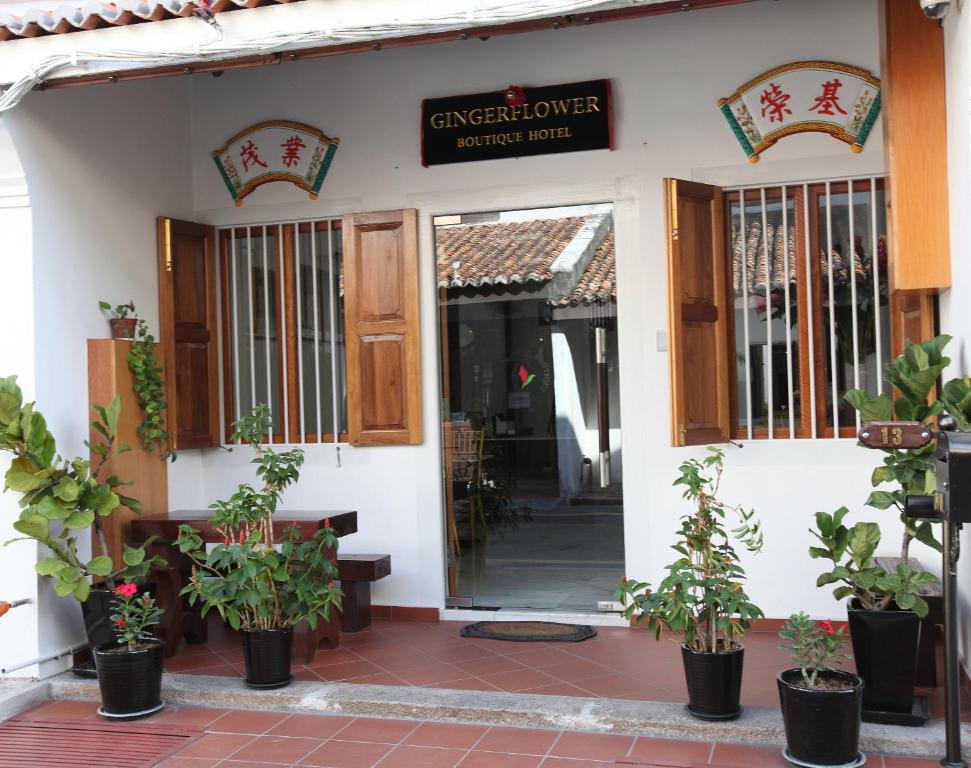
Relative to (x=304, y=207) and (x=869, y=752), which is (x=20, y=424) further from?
(x=869, y=752)

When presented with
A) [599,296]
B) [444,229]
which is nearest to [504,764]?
[599,296]

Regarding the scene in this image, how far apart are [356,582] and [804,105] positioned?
4.14 meters

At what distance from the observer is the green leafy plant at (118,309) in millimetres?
6531

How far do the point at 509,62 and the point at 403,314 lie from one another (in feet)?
6.04

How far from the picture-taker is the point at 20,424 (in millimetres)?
5531

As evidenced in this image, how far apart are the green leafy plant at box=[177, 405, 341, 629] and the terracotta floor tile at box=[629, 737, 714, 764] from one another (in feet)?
6.17

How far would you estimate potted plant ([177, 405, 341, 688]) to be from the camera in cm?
548

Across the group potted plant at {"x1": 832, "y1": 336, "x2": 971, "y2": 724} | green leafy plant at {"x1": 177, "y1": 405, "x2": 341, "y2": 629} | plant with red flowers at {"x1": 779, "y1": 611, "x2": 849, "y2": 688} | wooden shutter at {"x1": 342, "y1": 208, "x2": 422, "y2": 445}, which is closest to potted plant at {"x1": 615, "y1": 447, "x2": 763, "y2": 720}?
plant with red flowers at {"x1": 779, "y1": 611, "x2": 849, "y2": 688}

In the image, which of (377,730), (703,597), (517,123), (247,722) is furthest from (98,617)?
(517,123)

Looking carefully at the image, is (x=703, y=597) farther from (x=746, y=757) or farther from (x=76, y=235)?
(x=76, y=235)

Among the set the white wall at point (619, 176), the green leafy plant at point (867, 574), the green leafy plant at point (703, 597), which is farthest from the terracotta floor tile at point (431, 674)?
the green leafy plant at point (867, 574)

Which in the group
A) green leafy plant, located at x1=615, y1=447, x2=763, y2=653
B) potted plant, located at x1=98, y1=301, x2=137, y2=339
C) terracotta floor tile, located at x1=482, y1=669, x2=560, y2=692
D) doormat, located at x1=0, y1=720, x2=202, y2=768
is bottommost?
doormat, located at x1=0, y1=720, x2=202, y2=768

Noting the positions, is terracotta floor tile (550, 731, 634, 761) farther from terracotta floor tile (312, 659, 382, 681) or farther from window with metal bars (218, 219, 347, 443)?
window with metal bars (218, 219, 347, 443)

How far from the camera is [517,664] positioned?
19.6 feet
